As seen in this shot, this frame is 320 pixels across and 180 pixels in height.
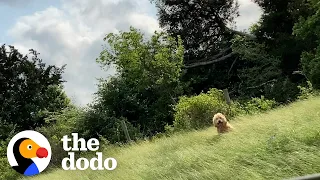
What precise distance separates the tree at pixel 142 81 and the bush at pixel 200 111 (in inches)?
177

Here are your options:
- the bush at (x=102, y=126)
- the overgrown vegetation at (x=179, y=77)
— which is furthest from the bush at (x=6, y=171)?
the bush at (x=102, y=126)

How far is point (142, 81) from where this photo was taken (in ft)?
80.9

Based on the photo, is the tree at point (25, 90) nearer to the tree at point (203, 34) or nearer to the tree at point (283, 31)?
the tree at point (203, 34)

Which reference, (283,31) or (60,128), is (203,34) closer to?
(283,31)

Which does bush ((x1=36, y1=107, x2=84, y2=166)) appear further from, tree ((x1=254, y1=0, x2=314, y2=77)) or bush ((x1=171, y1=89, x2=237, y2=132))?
tree ((x1=254, y1=0, x2=314, y2=77))

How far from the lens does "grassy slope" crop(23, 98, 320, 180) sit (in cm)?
664

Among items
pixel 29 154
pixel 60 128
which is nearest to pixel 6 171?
pixel 60 128

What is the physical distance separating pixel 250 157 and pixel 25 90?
2371cm

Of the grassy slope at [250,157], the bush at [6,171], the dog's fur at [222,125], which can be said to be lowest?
the bush at [6,171]

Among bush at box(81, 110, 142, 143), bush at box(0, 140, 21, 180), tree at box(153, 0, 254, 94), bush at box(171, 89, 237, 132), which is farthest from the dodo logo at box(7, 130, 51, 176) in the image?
tree at box(153, 0, 254, 94)

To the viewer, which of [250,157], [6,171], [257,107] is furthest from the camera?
[257,107]

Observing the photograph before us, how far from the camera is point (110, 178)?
9.16 m

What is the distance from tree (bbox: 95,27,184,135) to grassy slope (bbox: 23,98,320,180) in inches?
502

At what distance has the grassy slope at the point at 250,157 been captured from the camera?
21.8 ft
